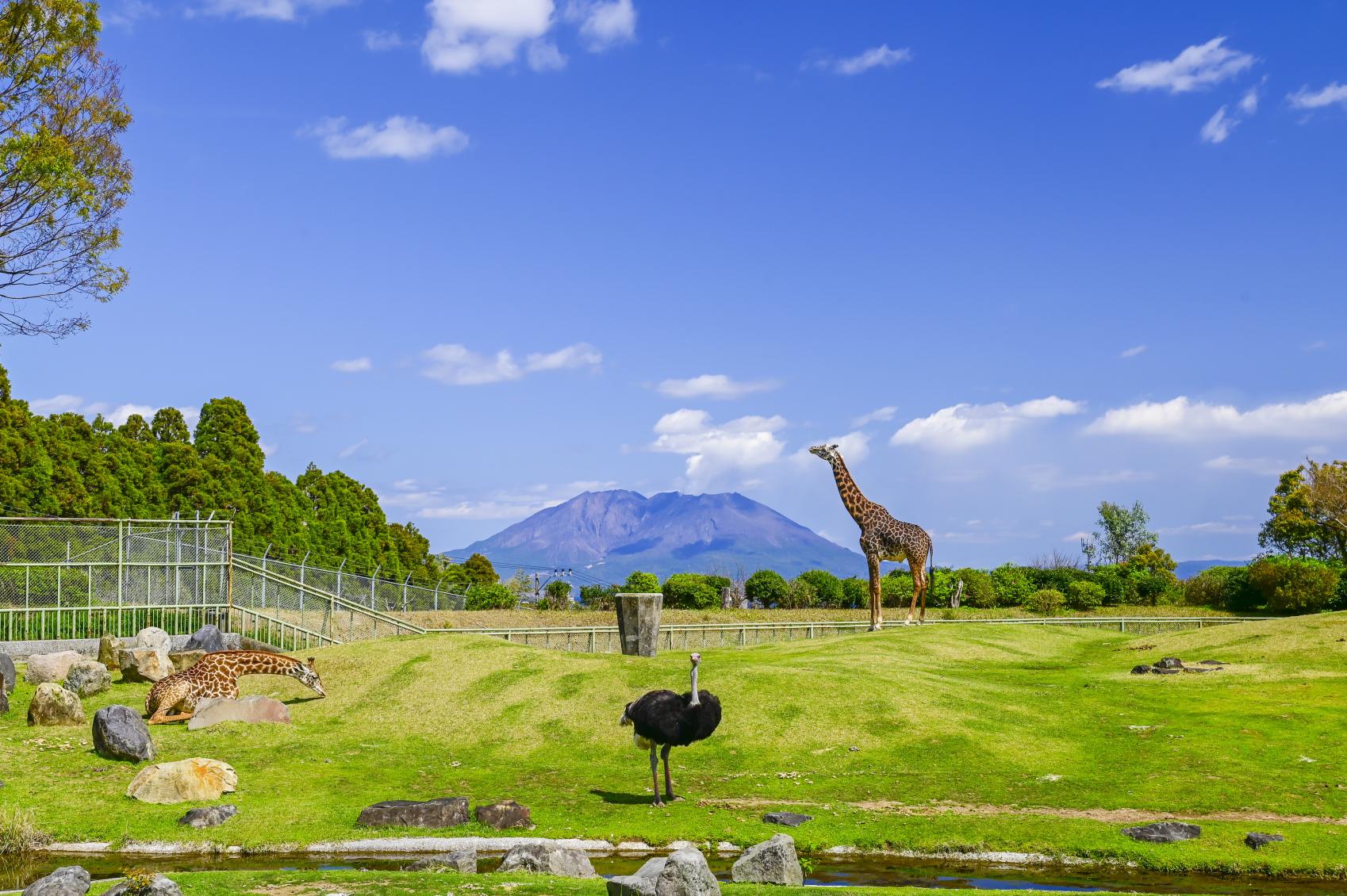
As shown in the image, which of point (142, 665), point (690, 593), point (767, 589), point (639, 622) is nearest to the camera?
point (142, 665)

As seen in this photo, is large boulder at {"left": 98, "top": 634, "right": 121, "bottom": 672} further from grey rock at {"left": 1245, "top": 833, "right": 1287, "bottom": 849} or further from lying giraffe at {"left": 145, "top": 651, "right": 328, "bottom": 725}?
grey rock at {"left": 1245, "top": 833, "right": 1287, "bottom": 849}

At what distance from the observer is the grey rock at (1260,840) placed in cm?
1533

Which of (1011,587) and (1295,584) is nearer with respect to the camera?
(1295,584)

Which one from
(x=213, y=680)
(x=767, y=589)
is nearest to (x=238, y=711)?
(x=213, y=680)

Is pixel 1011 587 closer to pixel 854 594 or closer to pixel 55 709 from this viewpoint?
pixel 854 594

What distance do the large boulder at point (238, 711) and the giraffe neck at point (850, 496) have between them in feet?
85.4

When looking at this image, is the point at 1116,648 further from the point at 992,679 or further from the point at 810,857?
the point at 810,857

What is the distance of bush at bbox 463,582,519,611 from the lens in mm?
58062

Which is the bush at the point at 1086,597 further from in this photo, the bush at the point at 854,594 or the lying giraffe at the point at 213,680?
the lying giraffe at the point at 213,680

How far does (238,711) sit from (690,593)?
120 feet

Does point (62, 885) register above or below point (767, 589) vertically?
below

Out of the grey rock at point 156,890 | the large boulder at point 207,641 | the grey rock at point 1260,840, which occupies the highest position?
the large boulder at point 207,641

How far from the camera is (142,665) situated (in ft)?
93.6

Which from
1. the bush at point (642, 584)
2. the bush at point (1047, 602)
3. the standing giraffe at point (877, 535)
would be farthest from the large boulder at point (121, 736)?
the bush at point (1047, 602)
